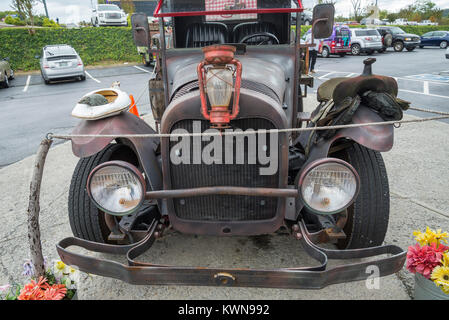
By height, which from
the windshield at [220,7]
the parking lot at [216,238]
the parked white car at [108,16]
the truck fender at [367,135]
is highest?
the parked white car at [108,16]

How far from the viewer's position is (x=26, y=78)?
611 inches

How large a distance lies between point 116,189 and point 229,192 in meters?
0.68

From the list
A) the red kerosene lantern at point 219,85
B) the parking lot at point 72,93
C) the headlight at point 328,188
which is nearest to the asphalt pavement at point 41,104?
the parking lot at point 72,93

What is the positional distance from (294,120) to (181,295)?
179 centimetres

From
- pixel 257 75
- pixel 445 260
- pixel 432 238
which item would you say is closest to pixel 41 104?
pixel 257 75

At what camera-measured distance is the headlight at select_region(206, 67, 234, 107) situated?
1849mm

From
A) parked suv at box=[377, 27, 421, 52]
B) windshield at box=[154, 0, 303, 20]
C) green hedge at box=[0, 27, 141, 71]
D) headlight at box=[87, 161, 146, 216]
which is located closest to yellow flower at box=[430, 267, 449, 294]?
headlight at box=[87, 161, 146, 216]

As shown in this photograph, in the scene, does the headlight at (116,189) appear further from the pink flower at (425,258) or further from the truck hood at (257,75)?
the pink flower at (425,258)

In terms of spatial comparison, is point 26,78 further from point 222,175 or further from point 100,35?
point 222,175

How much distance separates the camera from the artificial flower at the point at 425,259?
1.97 meters

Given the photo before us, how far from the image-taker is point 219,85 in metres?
1.85

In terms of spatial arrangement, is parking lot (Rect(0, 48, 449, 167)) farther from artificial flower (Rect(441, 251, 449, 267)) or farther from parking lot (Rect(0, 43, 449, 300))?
artificial flower (Rect(441, 251, 449, 267))

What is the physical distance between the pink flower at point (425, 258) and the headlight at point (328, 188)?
1.86ft
